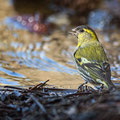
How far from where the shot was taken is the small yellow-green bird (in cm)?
420

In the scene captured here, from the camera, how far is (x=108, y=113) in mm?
2736

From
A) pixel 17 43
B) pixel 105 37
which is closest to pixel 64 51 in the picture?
pixel 17 43

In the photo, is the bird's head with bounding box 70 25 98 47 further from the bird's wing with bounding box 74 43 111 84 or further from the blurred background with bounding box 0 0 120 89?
the blurred background with bounding box 0 0 120 89

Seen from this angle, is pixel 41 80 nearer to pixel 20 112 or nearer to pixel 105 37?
pixel 20 112

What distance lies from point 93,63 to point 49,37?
187 inches

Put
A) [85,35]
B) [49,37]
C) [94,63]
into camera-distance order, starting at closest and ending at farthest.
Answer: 1. [94,63]
2. [85,35]
3. [49,37]

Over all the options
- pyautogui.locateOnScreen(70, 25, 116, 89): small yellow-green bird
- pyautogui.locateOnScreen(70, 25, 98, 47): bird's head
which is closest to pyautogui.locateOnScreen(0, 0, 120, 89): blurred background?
pyautogui.locateOnScreen(70, 25, 116, 89): small yellow-green bird

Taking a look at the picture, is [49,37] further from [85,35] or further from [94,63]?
[94,63]

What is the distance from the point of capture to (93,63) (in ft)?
14.6

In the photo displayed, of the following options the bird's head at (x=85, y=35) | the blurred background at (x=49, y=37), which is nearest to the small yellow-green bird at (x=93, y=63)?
the bird's head at (x=85, y=35)

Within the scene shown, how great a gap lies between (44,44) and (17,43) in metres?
0.76

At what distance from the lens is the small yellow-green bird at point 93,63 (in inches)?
165

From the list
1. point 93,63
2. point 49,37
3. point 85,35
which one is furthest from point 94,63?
point 49,37

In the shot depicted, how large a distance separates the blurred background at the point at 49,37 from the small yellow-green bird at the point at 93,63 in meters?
0.36
